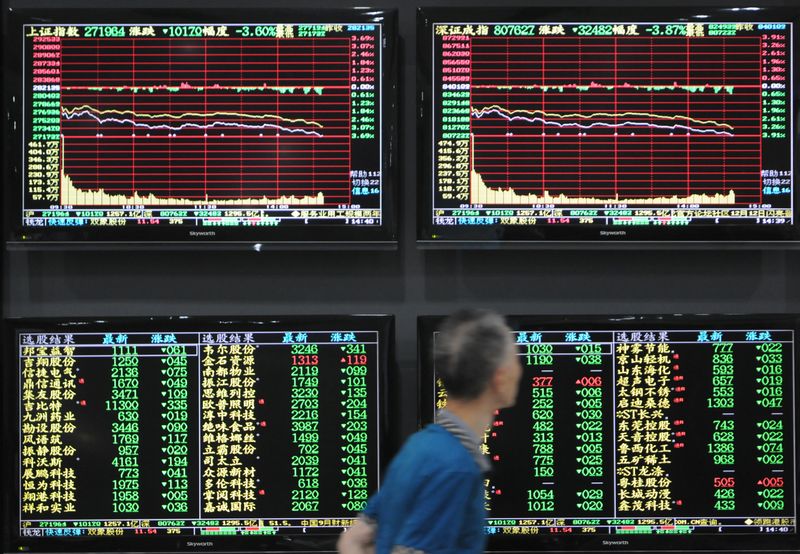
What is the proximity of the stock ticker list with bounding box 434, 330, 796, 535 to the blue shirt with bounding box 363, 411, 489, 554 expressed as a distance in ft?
3.65

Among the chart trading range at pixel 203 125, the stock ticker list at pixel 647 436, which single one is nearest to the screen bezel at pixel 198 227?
the chart trading range at pixel 203 125

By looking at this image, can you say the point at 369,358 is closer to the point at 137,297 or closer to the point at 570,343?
the point at 570,343

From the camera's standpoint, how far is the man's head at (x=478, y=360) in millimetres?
1568

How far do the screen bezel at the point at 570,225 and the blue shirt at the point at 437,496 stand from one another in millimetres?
1195

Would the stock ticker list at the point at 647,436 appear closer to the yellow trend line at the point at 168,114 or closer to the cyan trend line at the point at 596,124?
the cyan trend line at the point at 596,124

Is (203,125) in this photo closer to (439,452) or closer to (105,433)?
(105,433)

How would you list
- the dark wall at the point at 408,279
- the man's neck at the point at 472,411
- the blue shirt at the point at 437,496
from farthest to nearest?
the dark wall at the point at 408,279 → the man's neck at the point at 472,411 → the blue shirt at the point at 437,496

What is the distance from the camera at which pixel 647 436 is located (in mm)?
2670

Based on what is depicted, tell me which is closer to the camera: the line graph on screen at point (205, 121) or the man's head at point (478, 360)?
the man's head at point (478, 360)

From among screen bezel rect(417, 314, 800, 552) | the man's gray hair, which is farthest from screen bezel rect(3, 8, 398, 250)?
the man's gray hair

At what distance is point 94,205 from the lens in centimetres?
272

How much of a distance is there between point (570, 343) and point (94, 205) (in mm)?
1535

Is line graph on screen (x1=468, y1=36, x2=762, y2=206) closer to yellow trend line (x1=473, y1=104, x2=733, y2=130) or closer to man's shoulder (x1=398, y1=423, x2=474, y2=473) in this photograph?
yellow trend line (x1=473, y1=104, x2=733, y2=130)

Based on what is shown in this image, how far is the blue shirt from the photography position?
147 centimetres
